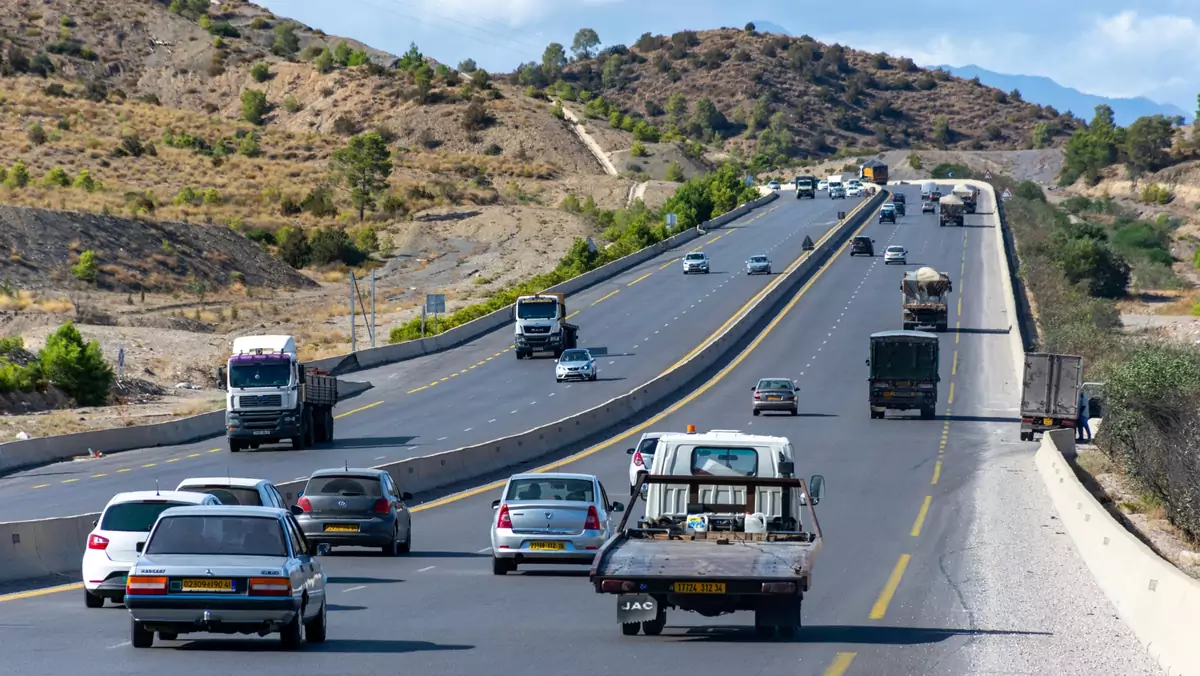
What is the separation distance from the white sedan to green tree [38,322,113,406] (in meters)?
56.4

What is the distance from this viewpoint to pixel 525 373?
221ft

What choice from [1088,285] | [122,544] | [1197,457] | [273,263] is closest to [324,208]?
[273,263]

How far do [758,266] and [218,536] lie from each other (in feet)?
282

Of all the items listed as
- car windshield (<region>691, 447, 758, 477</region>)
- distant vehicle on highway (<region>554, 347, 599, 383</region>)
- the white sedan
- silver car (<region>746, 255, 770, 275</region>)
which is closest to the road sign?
distant vehicle on highway (<region>554, 347, 599, 383</region>)

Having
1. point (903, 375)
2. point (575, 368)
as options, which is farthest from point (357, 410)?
point (903, 375)

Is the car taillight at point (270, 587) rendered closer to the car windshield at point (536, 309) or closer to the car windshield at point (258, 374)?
the car windshield at point (258, 374)

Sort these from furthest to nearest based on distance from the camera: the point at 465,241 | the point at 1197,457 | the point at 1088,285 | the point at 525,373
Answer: the point at 465,241
the point at 1088,285
the point at 525,373
the point at 1197,457

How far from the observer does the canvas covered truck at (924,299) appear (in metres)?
75.6

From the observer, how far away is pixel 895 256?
102125mm

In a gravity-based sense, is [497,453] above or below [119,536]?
below

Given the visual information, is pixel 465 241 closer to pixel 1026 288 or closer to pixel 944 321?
pixel 1026 288

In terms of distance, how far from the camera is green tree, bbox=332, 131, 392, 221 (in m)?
138

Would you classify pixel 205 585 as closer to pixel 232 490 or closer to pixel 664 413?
pixel 232 490

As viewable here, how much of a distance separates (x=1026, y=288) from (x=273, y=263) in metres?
47.5
